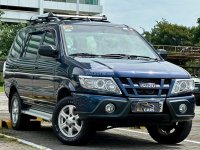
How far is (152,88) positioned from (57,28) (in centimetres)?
222

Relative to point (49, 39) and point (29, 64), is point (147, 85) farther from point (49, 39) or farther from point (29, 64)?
point (29, 64)

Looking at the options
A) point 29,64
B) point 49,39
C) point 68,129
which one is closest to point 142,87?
point 68,129

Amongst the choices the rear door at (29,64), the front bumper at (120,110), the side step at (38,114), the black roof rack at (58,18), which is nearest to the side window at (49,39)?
the rear door at (29,64)

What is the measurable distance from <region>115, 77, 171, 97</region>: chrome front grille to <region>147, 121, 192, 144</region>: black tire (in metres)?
0.95

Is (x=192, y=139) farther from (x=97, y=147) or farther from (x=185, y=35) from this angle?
(x=185, y=35)

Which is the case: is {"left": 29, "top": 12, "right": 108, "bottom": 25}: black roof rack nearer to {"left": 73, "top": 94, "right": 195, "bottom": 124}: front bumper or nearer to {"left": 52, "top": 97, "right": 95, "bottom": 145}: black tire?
{"left": 52, "top": 97, "right": 95, "bottom": 145}: black tire

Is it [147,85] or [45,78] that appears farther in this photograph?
[45,78]

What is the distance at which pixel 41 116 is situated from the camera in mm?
9914

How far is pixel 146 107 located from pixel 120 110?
381 mm

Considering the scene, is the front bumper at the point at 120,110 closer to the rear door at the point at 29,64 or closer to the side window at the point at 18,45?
the rear door at the point at 29,64

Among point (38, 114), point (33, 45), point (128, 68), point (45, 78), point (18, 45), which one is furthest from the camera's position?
point (18, 45)

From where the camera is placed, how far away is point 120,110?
8.22 meters

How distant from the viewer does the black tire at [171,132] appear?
9203 mm

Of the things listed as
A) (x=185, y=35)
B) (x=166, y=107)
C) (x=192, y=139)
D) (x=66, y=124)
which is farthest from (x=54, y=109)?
(x=185, y=35)
